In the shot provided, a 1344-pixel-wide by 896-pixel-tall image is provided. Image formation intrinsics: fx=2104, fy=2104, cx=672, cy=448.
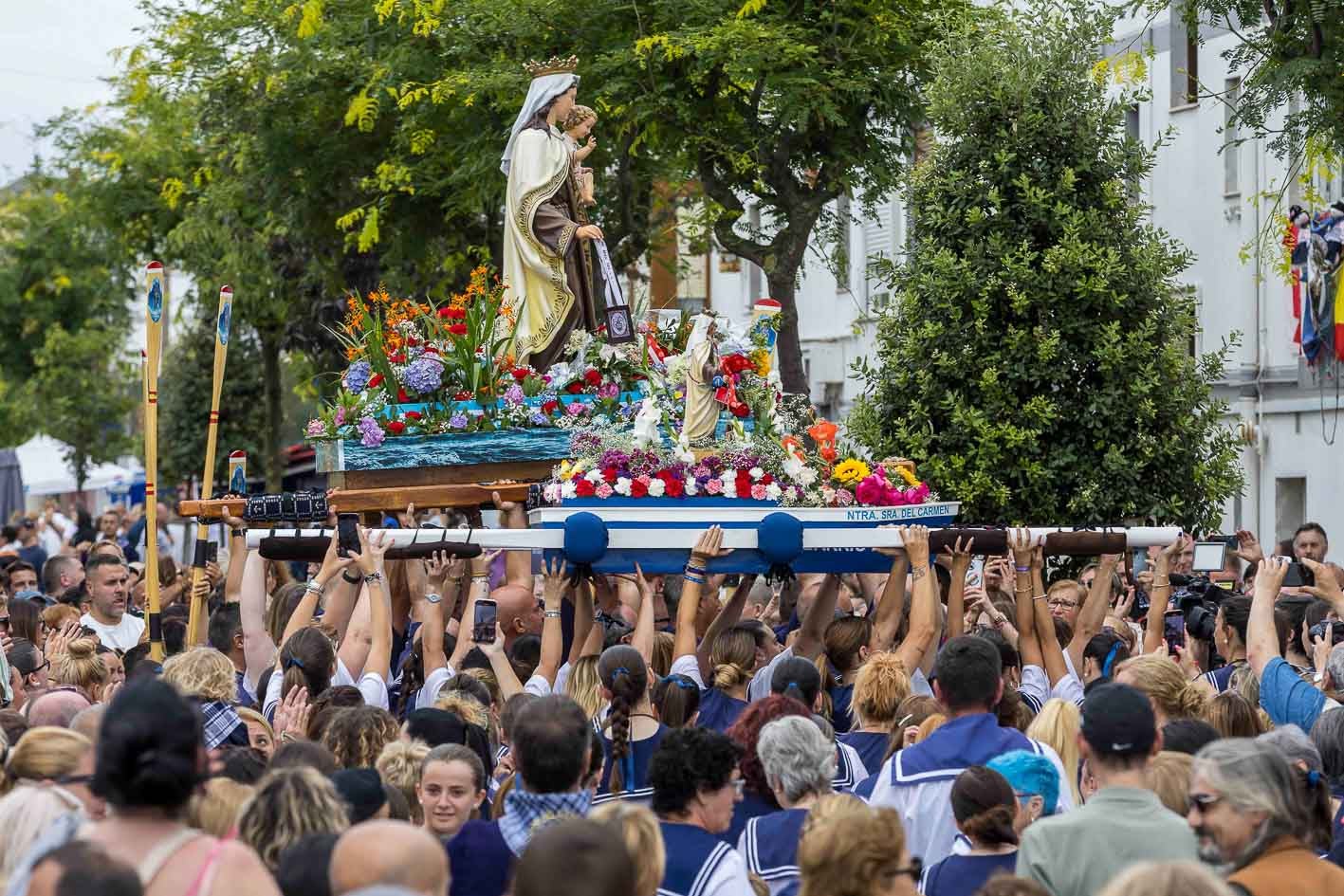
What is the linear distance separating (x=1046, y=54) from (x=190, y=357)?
83.7 ft

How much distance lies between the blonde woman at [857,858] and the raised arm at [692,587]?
3.62 m

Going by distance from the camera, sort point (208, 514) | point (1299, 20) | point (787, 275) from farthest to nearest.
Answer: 1. point (787, 275)
2. point (1299, 20)
3. point (208, 514)

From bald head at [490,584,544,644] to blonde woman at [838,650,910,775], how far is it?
3.44 metres

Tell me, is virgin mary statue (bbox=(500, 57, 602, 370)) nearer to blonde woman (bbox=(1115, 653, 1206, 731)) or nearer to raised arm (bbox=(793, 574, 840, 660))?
raised arm (bbox=(793, 574, 840, 660))

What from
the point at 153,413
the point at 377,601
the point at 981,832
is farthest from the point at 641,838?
the point at 153,413

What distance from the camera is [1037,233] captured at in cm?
1462

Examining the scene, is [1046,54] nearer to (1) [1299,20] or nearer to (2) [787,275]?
(1) [1299,20]

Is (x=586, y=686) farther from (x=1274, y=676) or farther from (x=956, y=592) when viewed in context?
(x=1274, y=676)

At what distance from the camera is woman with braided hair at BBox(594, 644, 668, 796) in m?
7.23

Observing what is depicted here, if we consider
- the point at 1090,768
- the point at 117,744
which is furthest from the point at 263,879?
the point at 1090,768

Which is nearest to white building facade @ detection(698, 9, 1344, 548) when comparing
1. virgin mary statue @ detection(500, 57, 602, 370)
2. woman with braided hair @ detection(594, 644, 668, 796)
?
virgin mary statue @ detection(500, 57, 602, 370)

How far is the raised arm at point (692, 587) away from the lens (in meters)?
8.68

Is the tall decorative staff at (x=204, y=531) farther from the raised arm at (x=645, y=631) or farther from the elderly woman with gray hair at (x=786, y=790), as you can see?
the elderly woman with gray hair at (x=786, y=790)

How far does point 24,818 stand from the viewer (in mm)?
4938
